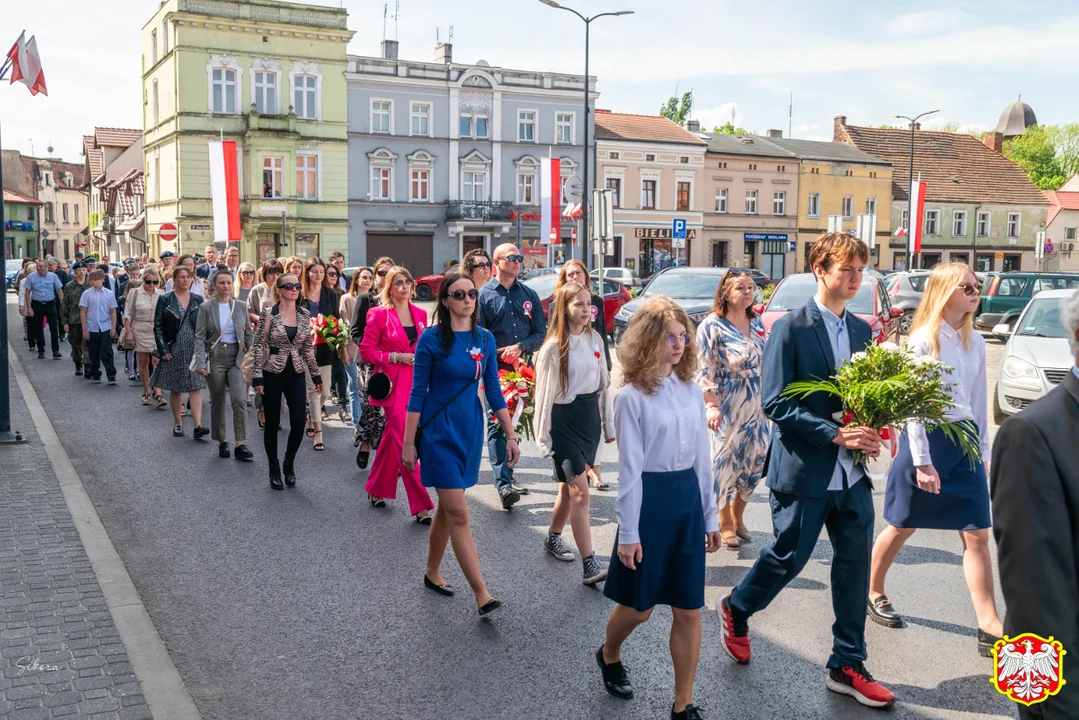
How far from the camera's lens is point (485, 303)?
8.13 meters

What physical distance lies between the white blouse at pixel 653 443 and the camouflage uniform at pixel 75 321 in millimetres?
15198

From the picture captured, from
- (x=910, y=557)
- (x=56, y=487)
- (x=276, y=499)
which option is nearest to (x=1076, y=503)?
(x=910, y=557)

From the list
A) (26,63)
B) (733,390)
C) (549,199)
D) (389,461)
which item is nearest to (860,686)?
(733,390)

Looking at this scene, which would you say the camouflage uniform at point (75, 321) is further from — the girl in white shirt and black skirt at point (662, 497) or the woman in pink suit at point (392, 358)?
the girl in white shirt and black skirt at point (662, 497)

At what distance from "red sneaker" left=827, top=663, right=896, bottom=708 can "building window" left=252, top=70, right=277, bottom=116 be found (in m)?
45.6

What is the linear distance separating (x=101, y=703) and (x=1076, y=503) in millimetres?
3942

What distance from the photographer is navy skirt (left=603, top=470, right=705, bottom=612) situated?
13.3 feet

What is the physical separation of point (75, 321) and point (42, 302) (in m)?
4.20

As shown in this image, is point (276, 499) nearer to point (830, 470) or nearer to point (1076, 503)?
point (830, 470)

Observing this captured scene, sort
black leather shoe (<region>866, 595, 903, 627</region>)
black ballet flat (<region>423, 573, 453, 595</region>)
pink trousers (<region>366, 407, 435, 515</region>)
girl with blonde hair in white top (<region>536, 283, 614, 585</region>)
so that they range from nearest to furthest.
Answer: black leather shoe (<region>866, 595, 903, 627</region>) < black ballet flat (<region>423, 573, 453, 595</region>) < girl with blonde hair in white top (<region>536, 283, 614, 585</region>) < pink trousers (<region>366, 407, 435, 515</region>)

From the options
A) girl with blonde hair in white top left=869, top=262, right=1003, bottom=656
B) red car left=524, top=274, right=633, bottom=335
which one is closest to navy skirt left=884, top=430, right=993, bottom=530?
girl with blonde hair in white top left=869, top=262, right=1003, bottom=656

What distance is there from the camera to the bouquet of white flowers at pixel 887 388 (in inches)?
163

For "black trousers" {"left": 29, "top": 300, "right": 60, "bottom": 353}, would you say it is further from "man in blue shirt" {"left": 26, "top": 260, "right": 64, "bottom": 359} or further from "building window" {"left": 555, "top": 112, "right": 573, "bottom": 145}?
"building window" {"left": 555, "top": 112, "right": 573, "bottom": 145}

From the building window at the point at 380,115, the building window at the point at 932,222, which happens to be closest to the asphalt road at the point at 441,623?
the building window at the point at 380,115
